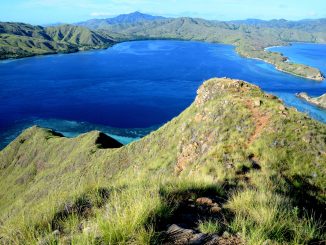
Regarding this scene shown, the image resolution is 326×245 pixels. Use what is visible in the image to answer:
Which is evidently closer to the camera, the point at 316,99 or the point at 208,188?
the point at 208,188

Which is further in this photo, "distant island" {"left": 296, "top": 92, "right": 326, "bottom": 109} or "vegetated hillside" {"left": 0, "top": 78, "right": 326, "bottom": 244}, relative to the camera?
"distant island" {"left": 296, "top": 92, "right": 326, "bottom": 109}

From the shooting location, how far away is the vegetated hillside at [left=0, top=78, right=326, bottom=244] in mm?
6969

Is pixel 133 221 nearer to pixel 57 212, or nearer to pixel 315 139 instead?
pixel 57 212

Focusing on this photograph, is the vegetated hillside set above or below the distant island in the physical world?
above

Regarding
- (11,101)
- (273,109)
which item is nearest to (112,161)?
(273,109)

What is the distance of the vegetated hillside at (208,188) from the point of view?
6969mm

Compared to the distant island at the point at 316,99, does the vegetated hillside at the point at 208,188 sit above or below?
above

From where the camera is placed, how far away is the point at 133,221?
21.4ft

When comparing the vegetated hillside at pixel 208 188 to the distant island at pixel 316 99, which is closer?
the vegetated hillside at pixel 208 188

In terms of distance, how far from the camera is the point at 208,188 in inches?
441

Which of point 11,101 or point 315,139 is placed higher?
point 315,139

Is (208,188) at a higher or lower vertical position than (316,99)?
higher

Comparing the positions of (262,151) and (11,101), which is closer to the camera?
(262,151)

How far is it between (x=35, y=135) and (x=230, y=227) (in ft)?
319
